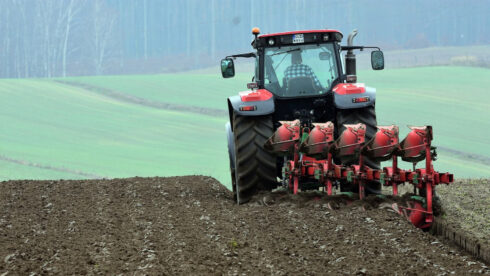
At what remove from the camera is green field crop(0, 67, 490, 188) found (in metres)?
21.1

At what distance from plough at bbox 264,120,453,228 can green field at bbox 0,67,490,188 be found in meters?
9.90

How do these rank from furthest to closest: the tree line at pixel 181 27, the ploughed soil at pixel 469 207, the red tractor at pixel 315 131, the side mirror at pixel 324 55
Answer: the tree line at pixel 181 27, the side mirror at pixel 324 55, the red tractor at pixel 315 131, the ploughed soil at pixel 469 207

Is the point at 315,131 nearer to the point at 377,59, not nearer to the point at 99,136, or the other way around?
the point at 377,59

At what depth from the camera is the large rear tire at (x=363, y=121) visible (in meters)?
9.01

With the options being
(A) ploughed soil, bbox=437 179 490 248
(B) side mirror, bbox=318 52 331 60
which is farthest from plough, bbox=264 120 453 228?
(B) side mirror, bbox=318 52 331 60

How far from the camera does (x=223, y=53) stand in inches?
3019

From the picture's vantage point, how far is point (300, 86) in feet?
31.4

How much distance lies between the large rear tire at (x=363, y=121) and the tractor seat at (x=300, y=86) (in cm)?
54

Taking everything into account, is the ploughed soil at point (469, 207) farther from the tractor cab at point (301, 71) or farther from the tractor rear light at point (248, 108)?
the tractor rear light at point (248, 108)

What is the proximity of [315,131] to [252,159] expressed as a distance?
37.8 inches

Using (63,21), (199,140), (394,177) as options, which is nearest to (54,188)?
(394,177)

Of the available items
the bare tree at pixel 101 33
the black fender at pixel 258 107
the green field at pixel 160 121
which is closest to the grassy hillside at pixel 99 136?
the green field at pixel 160 121

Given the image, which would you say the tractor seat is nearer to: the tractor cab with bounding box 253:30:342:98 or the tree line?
the tractor cab with bounding box 253:30:342:98

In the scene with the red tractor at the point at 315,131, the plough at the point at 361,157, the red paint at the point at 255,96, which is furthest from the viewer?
the red paint at the point at 255,96
